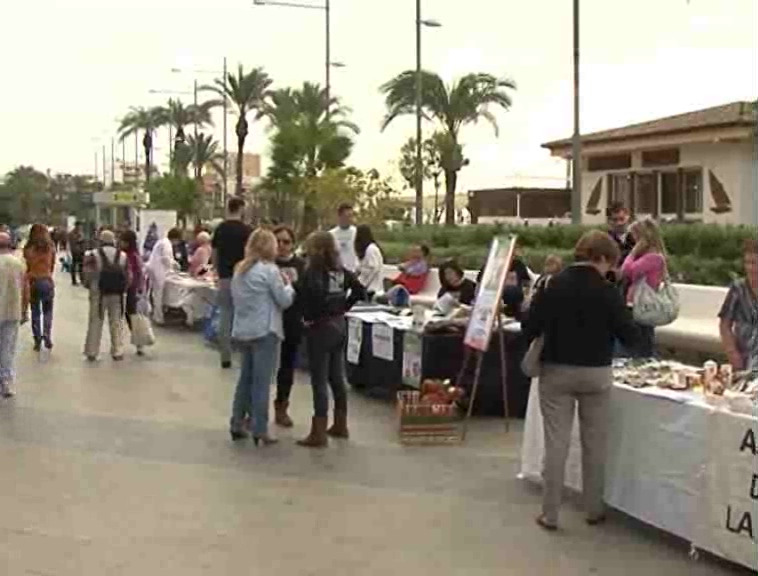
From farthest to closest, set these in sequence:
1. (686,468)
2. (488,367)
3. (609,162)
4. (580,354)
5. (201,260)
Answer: (609,162) → (201,260) → (488,367) → (580,354) → (686,468)

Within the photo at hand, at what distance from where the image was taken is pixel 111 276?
16.9m

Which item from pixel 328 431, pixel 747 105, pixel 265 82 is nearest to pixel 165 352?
pixel 328 431

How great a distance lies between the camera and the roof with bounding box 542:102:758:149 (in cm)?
3947

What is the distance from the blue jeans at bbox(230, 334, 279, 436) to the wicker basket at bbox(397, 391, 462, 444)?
1124 mm

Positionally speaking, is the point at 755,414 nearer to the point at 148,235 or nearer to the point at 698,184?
the point at 148,235

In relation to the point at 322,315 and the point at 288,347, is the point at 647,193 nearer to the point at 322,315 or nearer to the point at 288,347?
the point at 288,347

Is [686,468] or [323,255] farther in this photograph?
[323,255]

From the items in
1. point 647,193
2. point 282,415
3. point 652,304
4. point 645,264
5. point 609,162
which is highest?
point 609,162

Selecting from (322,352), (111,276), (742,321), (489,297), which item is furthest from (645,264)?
(111,276)

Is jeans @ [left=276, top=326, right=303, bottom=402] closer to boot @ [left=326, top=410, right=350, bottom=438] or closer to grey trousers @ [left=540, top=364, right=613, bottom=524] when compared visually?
boot @ [left=326, top=410, right=350, bottom=438]

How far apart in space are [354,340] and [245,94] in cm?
5211

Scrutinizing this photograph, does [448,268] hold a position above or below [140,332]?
above

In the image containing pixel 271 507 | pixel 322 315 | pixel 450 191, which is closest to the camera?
pixel 271 507

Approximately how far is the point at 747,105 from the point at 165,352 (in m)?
26.3
